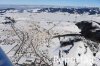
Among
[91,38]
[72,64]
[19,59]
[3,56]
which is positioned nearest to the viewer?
[3,56]

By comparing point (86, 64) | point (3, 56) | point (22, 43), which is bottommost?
point (22, 43)

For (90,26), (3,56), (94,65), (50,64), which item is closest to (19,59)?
(50,64)

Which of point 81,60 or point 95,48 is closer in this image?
point 81,60

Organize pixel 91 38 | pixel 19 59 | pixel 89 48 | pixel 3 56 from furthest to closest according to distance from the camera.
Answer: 1. pixel 91 38
2. pixel 89 48
3. pixel 19 59
4. pixel 3 56

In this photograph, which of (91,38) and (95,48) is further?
(91,38)

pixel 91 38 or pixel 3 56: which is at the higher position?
pixel 3 56

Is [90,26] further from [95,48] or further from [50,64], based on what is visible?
[50,64]

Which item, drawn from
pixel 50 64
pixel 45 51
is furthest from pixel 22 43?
pixel 50 64

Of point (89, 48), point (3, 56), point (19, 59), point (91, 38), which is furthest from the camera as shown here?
point (91, 38)

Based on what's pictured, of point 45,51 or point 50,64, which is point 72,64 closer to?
point 50,64
